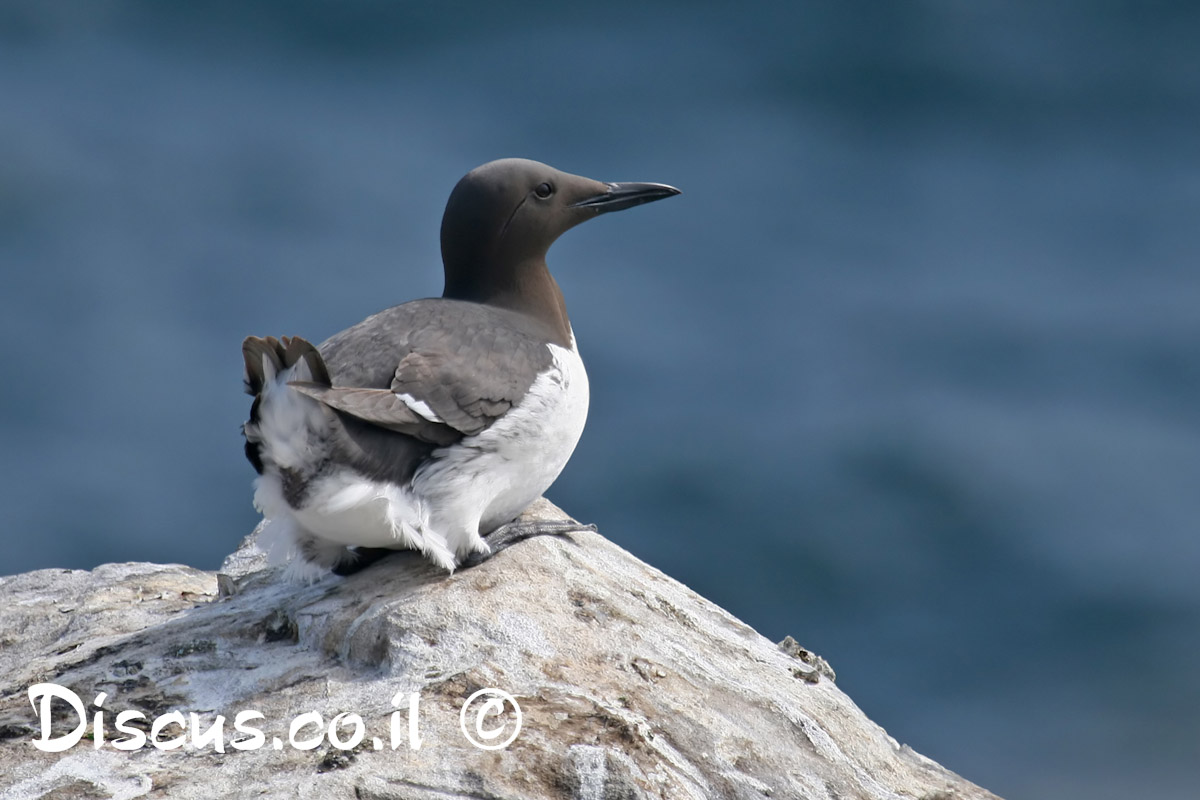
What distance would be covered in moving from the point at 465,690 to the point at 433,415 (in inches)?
38.8

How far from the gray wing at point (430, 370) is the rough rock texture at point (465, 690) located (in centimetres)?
58

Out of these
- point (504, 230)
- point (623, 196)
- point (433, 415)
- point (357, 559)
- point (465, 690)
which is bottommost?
point (465, 690)

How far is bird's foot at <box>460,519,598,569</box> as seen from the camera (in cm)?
492

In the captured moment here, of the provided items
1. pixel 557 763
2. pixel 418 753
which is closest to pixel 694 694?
pixel 557 763

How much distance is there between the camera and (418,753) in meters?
3.78

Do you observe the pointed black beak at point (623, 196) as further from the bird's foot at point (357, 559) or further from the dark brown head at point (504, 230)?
the bird's foot at point (357, 559)

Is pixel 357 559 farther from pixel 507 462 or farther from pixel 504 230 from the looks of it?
pixel 504 230

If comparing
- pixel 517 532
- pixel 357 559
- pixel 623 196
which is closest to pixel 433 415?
pixel 517 532

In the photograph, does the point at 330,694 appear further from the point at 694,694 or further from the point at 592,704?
the point at 694,694

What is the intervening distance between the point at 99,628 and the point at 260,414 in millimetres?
1491

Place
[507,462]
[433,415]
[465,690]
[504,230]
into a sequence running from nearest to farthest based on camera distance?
1. [465,690]
2. [433,415]
3. [507,462]
4. [504,230]

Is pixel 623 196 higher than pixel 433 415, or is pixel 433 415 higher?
pixel 623 196

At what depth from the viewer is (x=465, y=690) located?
13.5 feet

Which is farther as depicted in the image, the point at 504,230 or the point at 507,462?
the point at 504,230
